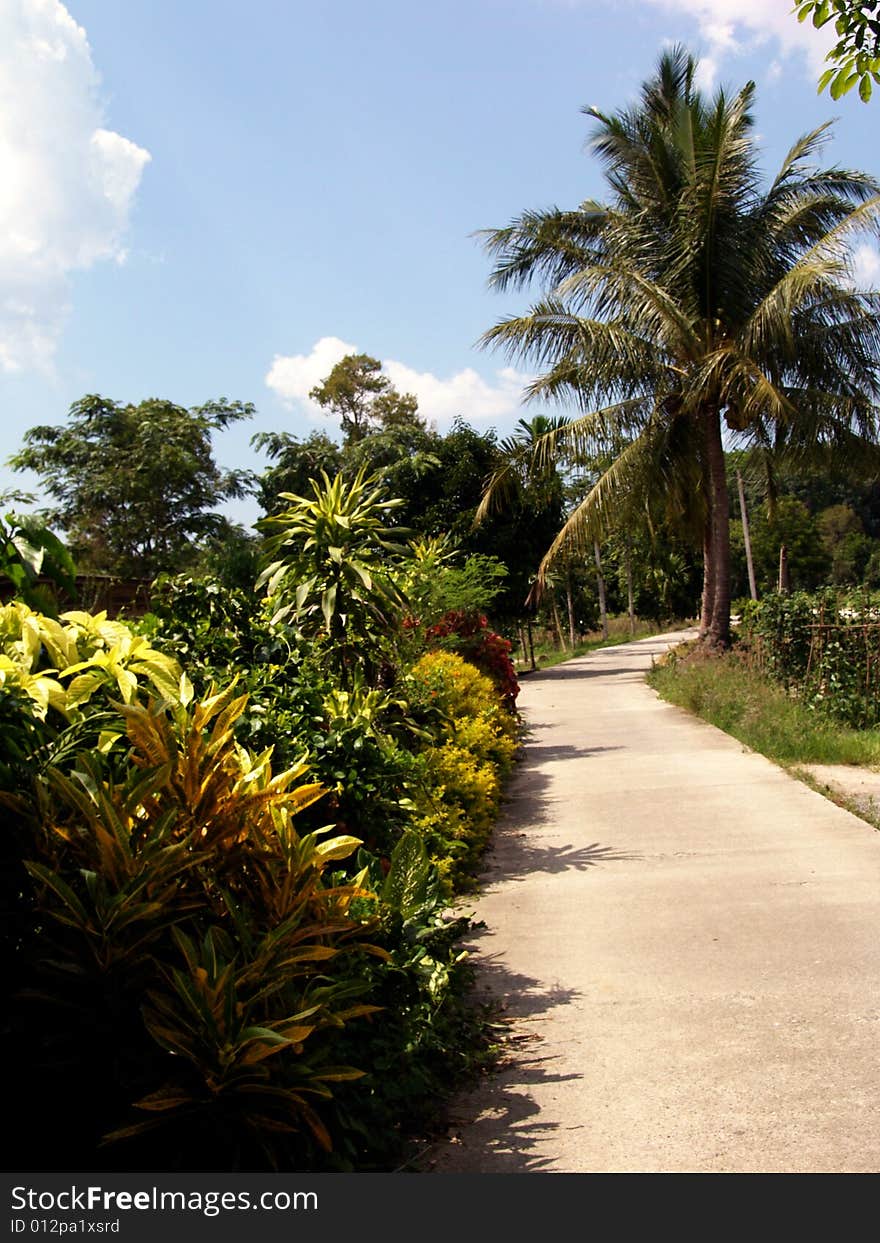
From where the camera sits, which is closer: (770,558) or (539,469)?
(539,469)

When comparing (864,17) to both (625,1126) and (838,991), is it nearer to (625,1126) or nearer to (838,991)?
(838,991)

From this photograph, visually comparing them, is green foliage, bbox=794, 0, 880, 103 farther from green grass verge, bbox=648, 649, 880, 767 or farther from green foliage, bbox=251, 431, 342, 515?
green foliage, bbox=251, 431, 342, 515

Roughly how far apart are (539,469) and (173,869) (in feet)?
63.2

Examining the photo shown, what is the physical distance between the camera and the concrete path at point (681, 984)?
343 cm

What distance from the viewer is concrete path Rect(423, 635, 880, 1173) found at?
11.2ft

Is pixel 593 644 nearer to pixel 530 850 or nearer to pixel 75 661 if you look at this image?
pixel 530 850

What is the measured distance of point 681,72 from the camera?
2012 centimetres

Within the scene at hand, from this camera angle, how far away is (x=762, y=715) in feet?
42.5

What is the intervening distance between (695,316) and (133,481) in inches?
537

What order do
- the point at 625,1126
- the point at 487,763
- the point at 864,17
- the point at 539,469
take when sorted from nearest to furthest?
the point at 625,1126 → the point at 864,17 → the point at 487,763 → the point at 539,469

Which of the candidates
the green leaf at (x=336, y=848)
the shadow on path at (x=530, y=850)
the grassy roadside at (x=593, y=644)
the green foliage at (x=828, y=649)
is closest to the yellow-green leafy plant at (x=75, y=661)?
the green leaf at (x=336, y=848)

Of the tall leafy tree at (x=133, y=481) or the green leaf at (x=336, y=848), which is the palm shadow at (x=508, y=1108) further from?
the tall leafy tree at (x=133, y=481)

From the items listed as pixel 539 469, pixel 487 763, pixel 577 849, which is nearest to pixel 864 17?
pixel 577 849

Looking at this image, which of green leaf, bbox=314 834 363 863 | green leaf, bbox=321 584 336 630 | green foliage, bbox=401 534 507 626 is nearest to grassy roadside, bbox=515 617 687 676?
green foliage, bbox=401 534 507 626
